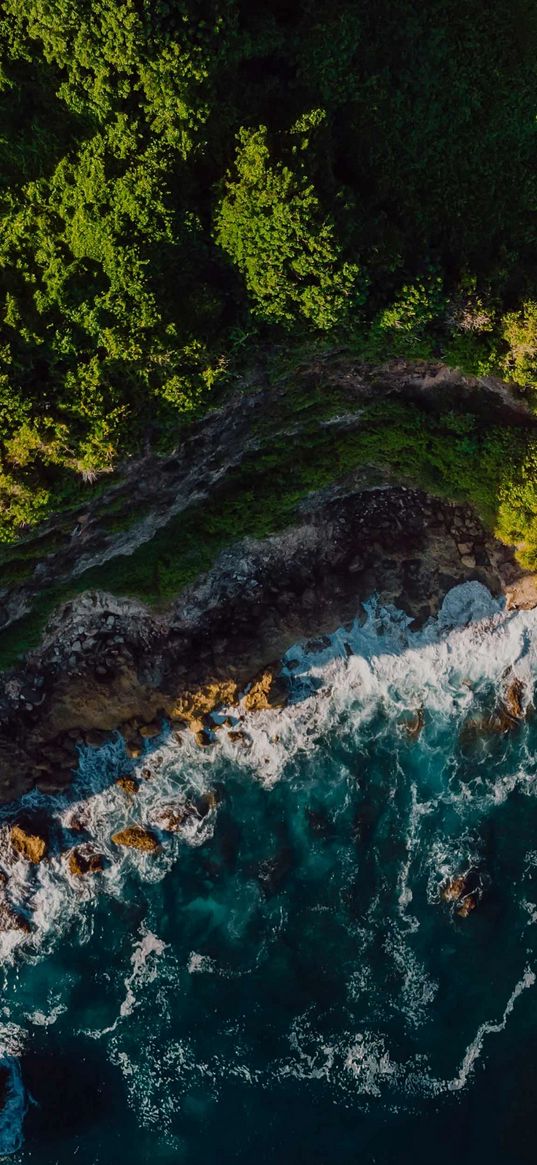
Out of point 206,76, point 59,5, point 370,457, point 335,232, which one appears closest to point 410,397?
point 370,457

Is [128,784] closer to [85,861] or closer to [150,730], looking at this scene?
[150,730]

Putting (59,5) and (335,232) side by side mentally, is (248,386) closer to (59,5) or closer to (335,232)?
(335,232)

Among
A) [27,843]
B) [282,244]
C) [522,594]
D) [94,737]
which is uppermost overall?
[282,244]

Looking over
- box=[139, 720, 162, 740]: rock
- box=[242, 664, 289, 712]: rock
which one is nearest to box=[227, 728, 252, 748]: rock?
box=[242, 664, 289, 712]: rock

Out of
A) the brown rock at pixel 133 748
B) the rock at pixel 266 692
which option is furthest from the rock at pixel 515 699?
the brown rock at pixel 133 748

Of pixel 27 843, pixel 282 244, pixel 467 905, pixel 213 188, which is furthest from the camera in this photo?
pixel 467 905

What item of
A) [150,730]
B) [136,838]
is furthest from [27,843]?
[150,730]
